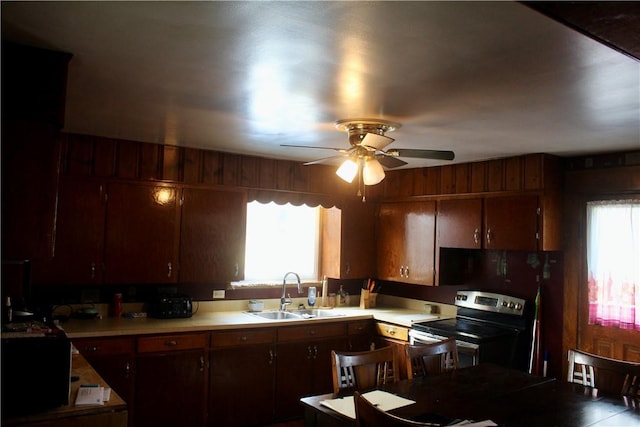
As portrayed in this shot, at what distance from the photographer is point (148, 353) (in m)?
3.64

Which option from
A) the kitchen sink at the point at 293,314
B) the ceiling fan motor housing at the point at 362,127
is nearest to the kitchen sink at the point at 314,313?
the kitchen sink at the point at 293,314

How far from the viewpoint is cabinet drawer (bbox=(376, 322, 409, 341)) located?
449 cm

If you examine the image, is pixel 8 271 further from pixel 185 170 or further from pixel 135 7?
pixel 135 7

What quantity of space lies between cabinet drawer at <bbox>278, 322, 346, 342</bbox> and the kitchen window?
2.32 ft

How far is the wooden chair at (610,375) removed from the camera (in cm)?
268

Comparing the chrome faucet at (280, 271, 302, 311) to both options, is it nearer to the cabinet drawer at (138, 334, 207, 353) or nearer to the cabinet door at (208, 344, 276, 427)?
the cabinet door at (208, 344, 276, 427)

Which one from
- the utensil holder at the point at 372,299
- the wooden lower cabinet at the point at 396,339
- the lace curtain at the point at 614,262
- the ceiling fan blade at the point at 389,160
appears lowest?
the wooden lower cabinet at the point at 396,339

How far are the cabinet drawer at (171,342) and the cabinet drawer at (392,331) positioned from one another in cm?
168

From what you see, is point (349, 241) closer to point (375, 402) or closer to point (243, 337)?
point (243, 337)

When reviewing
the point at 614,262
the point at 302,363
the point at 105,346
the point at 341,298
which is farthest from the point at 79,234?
the point at 614,262

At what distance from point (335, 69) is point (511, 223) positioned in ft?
8.53

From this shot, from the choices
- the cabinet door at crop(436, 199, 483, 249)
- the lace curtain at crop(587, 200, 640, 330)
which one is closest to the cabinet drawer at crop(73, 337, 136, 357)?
the cabinet door at crop(436, 199, 483, 249)

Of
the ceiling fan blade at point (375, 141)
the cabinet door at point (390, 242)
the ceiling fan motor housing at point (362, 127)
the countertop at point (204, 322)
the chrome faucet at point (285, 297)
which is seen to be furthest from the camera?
the cabinet door at point (390, 242)

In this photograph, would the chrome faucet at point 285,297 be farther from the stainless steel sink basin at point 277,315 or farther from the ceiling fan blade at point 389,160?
the ceiling fan blade at point 389,160
